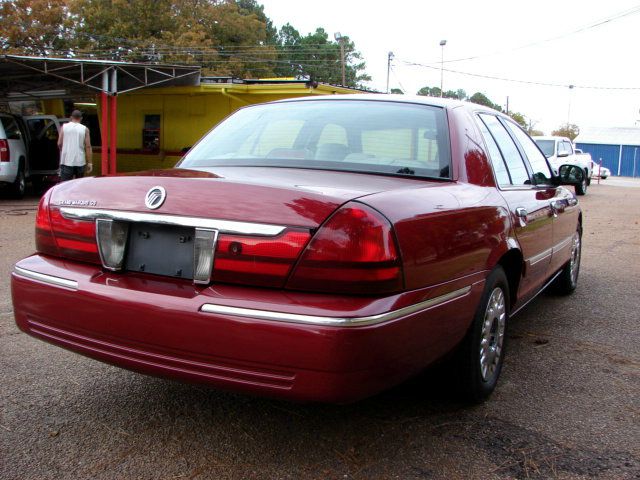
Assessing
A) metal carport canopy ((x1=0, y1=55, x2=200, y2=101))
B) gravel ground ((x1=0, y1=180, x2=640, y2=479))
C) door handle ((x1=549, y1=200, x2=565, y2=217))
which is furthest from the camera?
metal carport canopy ((x1=0, y1=55, x2=200, y2=101))

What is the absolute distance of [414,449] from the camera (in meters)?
2.65

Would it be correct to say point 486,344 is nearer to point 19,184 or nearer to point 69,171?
point 69,171

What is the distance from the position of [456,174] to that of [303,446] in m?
1.42

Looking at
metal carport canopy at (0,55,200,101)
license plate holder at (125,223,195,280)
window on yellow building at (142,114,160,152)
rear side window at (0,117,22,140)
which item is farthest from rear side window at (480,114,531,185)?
window on yellow building at (142,114,160,152)

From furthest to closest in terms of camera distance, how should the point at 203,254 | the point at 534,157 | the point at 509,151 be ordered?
the point at 534,157 → the point at 509,151 → the point at 203,254

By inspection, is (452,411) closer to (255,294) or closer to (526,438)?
(526,438)

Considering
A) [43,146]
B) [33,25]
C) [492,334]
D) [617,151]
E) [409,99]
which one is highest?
[33,25]

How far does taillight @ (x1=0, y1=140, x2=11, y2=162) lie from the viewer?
1181cm

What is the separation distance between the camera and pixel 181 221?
93.8 inches

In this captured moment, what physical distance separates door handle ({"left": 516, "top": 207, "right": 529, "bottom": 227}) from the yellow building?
10.2 metres

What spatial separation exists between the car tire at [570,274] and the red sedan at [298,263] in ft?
7.61

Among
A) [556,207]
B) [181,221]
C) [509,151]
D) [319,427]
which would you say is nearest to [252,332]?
[181,221]

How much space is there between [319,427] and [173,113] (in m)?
13.8

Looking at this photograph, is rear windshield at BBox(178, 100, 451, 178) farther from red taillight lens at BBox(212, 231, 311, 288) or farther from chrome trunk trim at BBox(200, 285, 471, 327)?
chrome trunk trim at BBox(200, 285, 471, 327)
